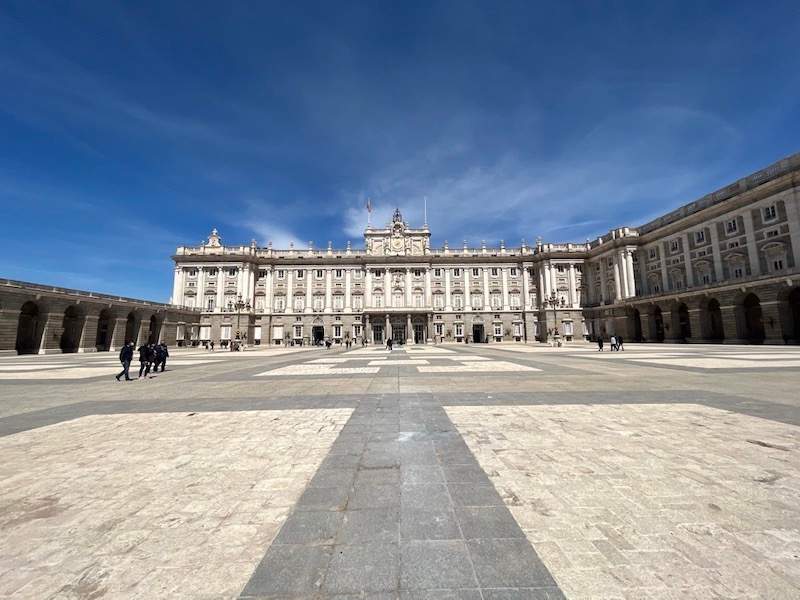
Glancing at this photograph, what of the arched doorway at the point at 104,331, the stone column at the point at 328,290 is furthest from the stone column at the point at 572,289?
the arched doorway at the point at 104,331

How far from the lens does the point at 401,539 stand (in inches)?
104

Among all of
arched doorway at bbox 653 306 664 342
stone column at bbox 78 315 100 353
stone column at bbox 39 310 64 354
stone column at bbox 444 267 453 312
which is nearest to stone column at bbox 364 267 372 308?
stone column at bbox 444 267 453 312

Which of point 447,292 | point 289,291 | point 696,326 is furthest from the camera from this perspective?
point 447,292

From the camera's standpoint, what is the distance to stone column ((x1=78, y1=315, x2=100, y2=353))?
114ft

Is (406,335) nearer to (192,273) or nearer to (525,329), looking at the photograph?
(525,329)

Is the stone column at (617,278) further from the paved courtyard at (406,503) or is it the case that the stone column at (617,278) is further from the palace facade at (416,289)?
the paved courtyard at (406,503)

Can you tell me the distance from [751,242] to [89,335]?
6432 cm

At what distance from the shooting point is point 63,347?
35.2m

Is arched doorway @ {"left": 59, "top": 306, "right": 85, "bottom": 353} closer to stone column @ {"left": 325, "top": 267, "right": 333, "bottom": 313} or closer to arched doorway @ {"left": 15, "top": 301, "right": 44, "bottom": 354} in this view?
arched doorway @ {"left": 15, "top": 301, "right": 44, "bottom": 354}

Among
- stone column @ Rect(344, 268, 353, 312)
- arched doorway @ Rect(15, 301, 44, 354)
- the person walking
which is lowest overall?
the person walking

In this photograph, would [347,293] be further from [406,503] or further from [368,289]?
[406,503]

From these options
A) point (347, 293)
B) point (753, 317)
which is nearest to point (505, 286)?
point (347, 293)

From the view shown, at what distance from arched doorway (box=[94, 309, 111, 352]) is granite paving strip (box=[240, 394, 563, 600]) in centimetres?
4571

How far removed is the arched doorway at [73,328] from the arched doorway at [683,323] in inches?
2466
